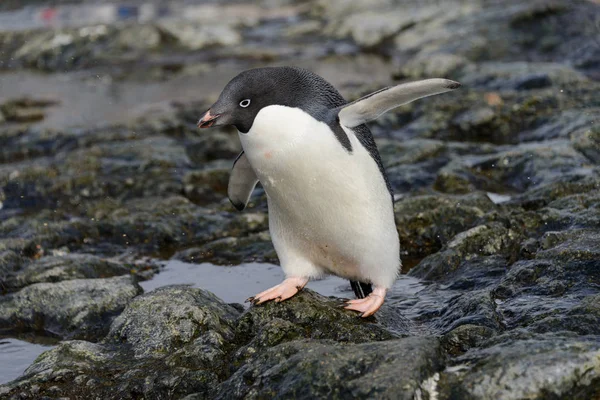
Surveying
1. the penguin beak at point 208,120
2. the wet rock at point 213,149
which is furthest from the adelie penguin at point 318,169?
the wet rock at point 213,149

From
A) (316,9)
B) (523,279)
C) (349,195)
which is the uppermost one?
(316,9)

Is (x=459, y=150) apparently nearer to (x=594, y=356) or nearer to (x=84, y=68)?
(x=594, y=356)

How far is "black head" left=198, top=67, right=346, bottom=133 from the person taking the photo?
388 centimetres

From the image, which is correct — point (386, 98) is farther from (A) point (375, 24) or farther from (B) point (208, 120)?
(A) point (375, 24)

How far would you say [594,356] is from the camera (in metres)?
3.00

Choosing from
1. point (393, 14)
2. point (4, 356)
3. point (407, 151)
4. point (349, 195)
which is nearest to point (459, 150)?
point (407, 151)

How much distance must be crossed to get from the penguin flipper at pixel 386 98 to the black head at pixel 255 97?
15 cm

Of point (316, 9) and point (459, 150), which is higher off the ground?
point (316, 9)

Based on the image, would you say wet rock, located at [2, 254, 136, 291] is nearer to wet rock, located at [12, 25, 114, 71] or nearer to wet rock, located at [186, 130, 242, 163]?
wet rock, located at [186, 130, 242, 163]

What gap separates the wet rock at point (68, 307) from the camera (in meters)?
4.96

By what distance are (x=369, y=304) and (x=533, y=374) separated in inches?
51.7

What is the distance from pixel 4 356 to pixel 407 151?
4.39m

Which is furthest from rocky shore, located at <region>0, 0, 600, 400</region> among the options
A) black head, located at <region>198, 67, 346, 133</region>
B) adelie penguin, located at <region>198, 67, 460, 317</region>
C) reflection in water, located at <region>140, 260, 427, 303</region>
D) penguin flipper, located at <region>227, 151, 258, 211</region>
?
black head, located at <region>198, 67, 346, 133</region>

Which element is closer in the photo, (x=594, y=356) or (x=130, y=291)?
(x=594, y=356)
